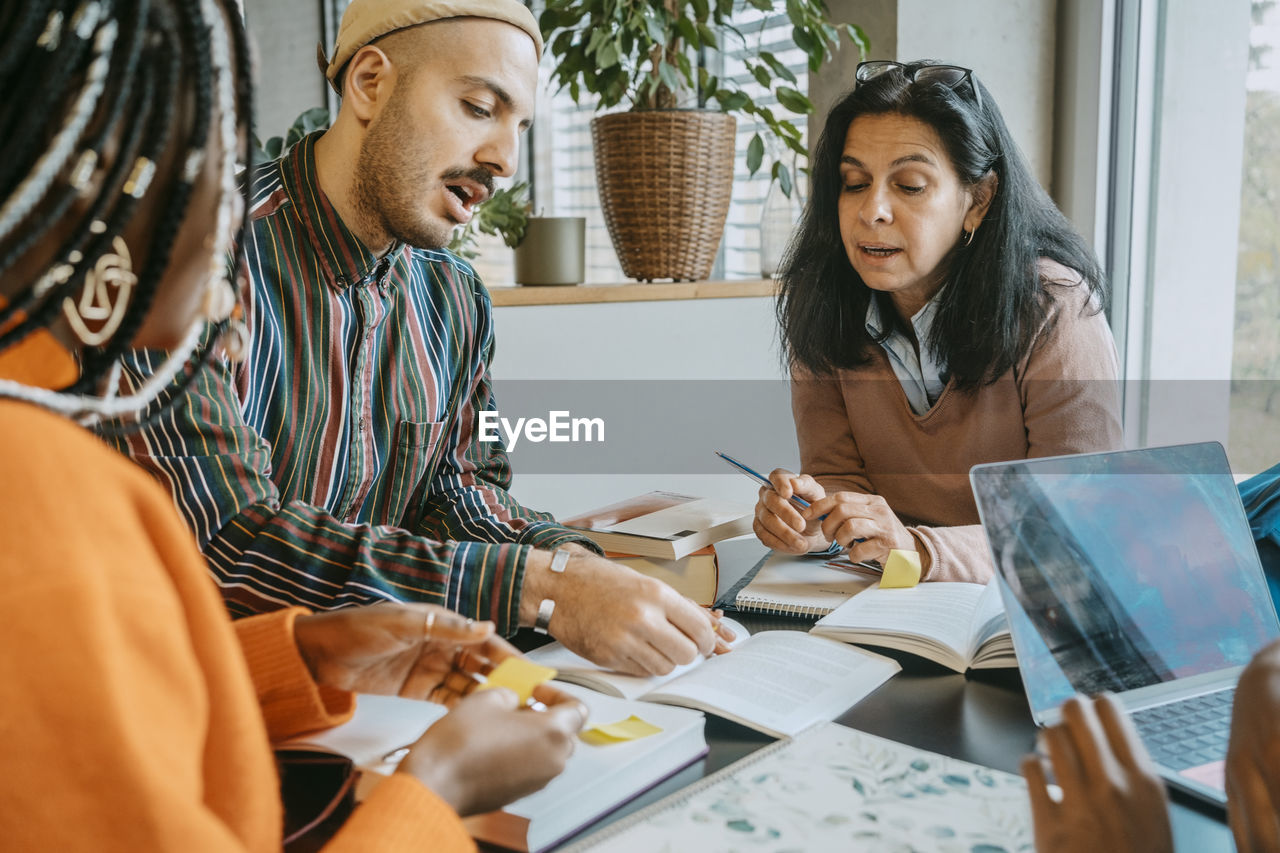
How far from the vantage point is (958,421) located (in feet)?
5.27

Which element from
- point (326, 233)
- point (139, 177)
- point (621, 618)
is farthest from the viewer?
point (326, 233)

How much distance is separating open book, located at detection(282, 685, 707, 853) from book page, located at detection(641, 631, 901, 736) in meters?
0.05

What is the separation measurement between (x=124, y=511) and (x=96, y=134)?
0.61 feet

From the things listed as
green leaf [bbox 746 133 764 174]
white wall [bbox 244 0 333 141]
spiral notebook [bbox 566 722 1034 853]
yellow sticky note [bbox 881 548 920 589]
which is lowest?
spiral notebook [bbox 566 722 1034 853]

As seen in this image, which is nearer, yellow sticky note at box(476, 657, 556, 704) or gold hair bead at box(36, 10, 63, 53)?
gold hair bead at box(36, 10, 63, 53)

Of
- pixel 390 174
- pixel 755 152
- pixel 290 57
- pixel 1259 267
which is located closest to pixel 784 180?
pixel 755 152

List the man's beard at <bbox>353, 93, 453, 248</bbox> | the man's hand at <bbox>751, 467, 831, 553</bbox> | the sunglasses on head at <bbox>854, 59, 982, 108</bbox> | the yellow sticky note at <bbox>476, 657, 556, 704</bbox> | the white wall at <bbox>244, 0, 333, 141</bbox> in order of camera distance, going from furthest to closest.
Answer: the white wall at <bbox>244, 0, 333, 141</bbox> < the sunglasses on head at <bbox>854, 59, 982, 108</bbox> < the man's beard at <bbox>353, 93, 453, 248</bbox> < the man's hand at <bbox>751, 467, 831, 553</bbox> < the yellow sticky note at <bbox>476, 657, 556, 704</bbox>

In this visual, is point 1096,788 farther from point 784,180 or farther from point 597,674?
point 784,180

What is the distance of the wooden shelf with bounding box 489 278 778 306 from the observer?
2.11 metres

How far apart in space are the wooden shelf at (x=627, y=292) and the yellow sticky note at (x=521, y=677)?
140 cm

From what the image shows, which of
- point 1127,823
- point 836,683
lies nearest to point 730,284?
point 836,683

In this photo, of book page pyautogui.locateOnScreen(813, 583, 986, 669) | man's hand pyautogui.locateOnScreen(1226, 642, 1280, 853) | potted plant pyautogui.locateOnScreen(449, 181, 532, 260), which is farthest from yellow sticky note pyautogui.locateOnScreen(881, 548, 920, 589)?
potted plant pyautogui.locateOnScreen(449, 181, 532, 260)

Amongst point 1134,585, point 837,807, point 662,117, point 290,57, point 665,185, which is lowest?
point 837,807

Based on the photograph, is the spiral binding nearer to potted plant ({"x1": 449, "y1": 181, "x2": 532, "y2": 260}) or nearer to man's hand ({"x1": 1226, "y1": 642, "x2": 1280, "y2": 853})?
man's hand ({"x1": 1226, "y1": 642, "x2": 1280, "y2": 853})
